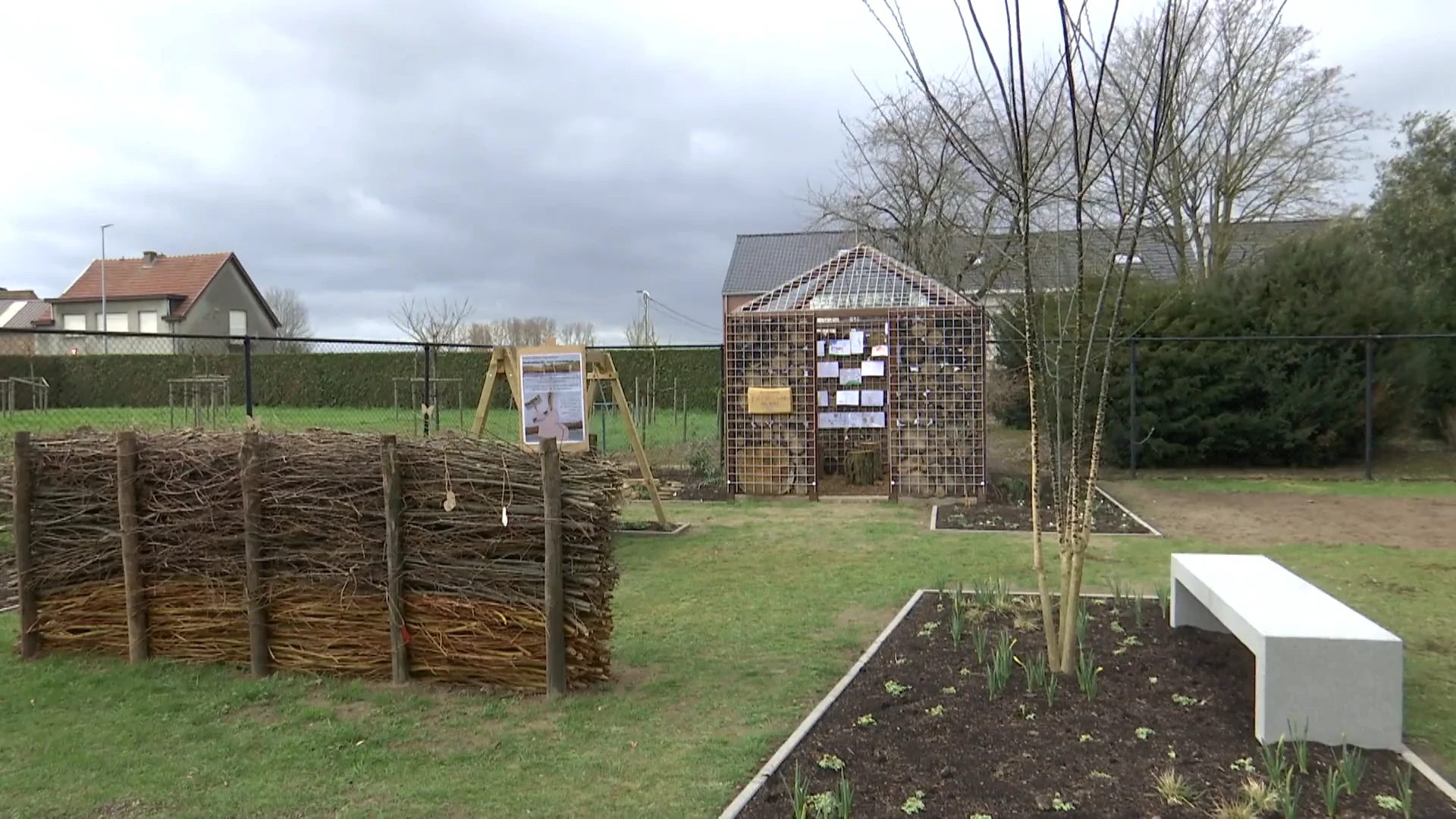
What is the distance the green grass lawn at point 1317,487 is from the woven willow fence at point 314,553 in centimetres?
1077

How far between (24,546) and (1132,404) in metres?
13.3

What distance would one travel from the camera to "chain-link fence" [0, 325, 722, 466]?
457 inches

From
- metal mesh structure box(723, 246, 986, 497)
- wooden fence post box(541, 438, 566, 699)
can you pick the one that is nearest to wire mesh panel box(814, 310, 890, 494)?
metal mesh structure box(723, 246, 986, 497)

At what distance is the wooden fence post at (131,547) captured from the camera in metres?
4.79

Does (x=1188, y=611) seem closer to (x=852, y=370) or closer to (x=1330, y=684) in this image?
(x=1330, y=684)

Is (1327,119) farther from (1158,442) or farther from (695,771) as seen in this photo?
(695,771)

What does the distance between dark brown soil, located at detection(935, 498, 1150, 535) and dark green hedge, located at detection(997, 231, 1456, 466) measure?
3986mm

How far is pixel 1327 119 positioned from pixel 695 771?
79.6ft

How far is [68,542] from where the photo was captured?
5.01m

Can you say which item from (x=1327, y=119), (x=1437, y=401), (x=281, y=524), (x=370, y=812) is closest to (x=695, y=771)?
(x=370, y=812)

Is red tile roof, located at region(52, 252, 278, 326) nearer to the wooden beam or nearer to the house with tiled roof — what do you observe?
the house with tiled roof

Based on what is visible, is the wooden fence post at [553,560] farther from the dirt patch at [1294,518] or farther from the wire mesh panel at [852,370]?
the wire mesh panel at [852,370]

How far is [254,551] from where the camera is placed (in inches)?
181

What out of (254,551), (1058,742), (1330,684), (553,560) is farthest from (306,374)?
(1330,684)
